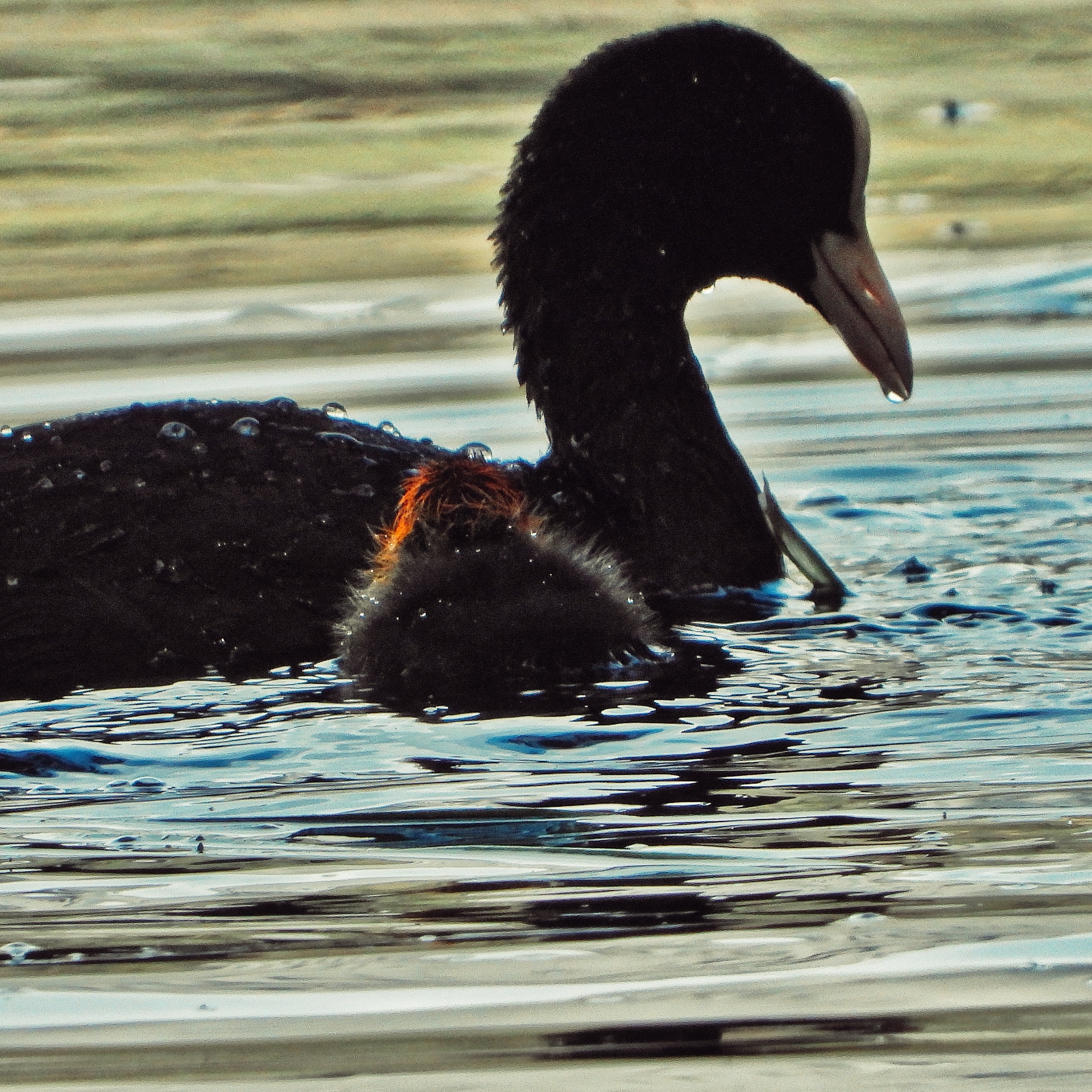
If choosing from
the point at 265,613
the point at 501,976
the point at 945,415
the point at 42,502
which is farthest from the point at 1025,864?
the point at 945,415

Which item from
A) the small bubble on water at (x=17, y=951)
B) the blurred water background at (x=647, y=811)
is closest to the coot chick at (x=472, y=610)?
the blurred water background at (x=647, y=811)

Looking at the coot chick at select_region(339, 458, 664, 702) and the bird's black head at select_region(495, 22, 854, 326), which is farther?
the bird's black head at select_region(495, 22, 854, 326)

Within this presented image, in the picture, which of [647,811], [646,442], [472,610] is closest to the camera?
[647,811]

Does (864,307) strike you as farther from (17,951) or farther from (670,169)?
(17,951)

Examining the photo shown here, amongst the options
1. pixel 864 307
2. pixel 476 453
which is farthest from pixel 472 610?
pixel 864 307

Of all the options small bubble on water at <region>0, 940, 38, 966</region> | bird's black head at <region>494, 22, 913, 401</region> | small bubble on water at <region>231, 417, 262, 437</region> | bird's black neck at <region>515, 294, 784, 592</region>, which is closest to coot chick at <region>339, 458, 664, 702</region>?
small bubble on water at <region>231, 417, 262, 437</region>

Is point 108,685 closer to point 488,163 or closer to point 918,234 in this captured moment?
point 918,234

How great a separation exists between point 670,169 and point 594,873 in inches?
112

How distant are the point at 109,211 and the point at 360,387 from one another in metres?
3.44

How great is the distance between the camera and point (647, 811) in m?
4.02

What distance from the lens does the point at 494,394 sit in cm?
884

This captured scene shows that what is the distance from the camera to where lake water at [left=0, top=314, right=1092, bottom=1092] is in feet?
10.0

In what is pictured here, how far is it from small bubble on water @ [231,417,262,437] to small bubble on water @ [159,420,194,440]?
0.10 meters

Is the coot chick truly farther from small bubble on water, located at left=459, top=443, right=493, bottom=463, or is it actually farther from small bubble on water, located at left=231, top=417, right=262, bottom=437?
small bubble on water, located at left=231, top=417, right=262, bottom=437
